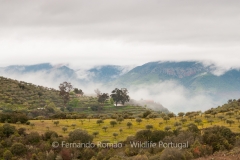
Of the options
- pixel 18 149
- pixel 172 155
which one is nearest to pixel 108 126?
pixel 18 149

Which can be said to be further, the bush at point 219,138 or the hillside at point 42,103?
the hillside at point 42,103

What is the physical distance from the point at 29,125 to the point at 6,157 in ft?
41.9

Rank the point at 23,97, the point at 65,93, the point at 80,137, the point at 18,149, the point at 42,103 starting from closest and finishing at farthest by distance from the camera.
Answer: the point at 18,149, the point at 80,137, the point at 42,103, the point at 23,97, the point at 65,93

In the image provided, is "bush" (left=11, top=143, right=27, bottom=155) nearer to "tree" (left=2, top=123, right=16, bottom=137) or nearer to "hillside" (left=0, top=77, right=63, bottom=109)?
"tree" (left=2, top=123, right=16, bottom=137)

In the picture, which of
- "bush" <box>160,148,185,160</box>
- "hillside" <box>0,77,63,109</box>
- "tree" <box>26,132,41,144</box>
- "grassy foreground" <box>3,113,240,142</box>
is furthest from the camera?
"hillside" <box>0,77,63,109</box>

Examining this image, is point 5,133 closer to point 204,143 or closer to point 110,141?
point 110,141

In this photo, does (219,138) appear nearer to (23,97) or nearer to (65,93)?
(65,93)

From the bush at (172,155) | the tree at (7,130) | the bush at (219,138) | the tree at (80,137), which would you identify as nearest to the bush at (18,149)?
the tree at (7,130)

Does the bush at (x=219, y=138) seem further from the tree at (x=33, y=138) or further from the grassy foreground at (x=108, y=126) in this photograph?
the tree at (x=33, y=138)

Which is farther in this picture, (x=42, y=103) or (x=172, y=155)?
(x=42, y=103)

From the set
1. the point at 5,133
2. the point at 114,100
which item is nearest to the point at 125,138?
the point at 5,133

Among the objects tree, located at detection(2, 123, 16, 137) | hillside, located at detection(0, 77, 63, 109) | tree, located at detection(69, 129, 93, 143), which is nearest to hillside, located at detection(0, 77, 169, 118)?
hillside, located at detection(0, 77, 63, 109)

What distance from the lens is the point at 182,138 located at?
46281mm

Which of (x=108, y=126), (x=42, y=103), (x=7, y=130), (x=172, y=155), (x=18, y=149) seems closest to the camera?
(x=172, y=155)
